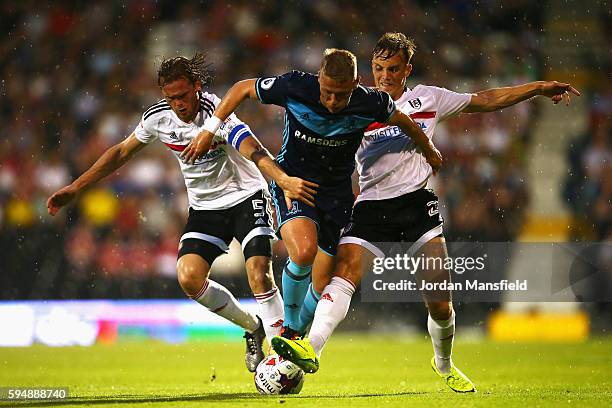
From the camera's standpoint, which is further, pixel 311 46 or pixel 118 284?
pixel 311 46

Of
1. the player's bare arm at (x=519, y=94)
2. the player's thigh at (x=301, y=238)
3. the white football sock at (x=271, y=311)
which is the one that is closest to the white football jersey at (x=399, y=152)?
the player's bare arm at (x=519, y=94)

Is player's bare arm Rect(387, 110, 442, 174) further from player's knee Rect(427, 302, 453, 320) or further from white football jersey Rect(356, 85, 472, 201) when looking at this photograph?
player's knee Rect(427, 302, 453, 320)

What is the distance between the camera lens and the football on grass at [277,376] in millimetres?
6570

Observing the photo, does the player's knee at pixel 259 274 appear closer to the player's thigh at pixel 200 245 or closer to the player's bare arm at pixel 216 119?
the player's thigh at pixel 200 245

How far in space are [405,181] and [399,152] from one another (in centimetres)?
20

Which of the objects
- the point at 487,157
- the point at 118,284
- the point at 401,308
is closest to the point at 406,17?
the point at 487,157

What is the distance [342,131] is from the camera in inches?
263

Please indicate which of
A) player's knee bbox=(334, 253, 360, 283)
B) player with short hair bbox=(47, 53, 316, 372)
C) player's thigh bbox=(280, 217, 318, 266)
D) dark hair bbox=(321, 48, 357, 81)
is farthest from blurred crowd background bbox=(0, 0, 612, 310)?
dark hair bbox=(321, 48, 357, 81)

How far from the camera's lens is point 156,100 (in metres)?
16.6

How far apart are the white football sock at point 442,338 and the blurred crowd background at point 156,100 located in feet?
19.1

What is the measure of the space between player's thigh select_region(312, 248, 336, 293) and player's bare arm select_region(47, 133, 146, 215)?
5.05 feet

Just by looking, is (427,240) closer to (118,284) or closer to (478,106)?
(478,106)

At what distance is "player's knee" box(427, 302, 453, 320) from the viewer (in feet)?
23.5

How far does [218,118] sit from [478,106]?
1905 mm
